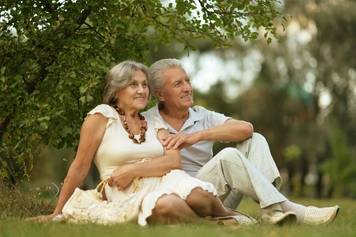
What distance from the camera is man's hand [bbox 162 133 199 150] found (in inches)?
219

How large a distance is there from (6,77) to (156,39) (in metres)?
1.86

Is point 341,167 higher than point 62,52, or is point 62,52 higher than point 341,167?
point 62,52

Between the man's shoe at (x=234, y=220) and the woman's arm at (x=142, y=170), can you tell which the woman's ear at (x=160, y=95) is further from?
the man's shoe at (x=234, y=220)

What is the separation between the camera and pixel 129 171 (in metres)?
5.34

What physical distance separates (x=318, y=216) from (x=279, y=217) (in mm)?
430

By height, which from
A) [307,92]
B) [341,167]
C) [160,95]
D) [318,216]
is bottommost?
[341,167]

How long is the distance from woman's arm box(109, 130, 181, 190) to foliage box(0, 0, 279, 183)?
85 centimetres

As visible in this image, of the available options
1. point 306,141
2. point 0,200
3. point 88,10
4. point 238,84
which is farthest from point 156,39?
point 238,84

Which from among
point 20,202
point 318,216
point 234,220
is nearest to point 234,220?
point 234,220

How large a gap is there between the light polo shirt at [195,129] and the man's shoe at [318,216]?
1.05m

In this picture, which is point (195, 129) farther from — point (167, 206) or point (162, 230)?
point (162, 230)

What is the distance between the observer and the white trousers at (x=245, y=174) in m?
5.38

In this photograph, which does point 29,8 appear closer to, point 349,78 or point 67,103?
point 67,103

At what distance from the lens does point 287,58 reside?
25.1m
